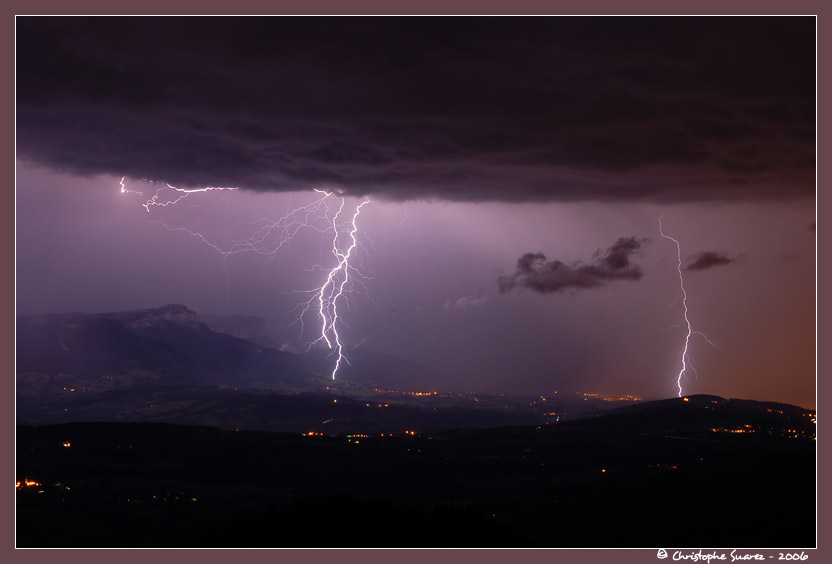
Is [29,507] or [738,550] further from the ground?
[738,550]

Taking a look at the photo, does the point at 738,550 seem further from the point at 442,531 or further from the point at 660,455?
the point at 660,455

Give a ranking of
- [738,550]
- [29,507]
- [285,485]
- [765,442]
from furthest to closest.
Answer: [765,442], [285,485], [29,507], [738,550]

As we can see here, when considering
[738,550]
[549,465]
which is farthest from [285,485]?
[738,550]

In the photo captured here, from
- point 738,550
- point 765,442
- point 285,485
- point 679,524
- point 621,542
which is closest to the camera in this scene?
point 738,550

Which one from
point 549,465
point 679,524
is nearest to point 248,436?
point 549,465

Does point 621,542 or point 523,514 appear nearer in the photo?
point 621,542

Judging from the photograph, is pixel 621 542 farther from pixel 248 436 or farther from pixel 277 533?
pixel 248 436
